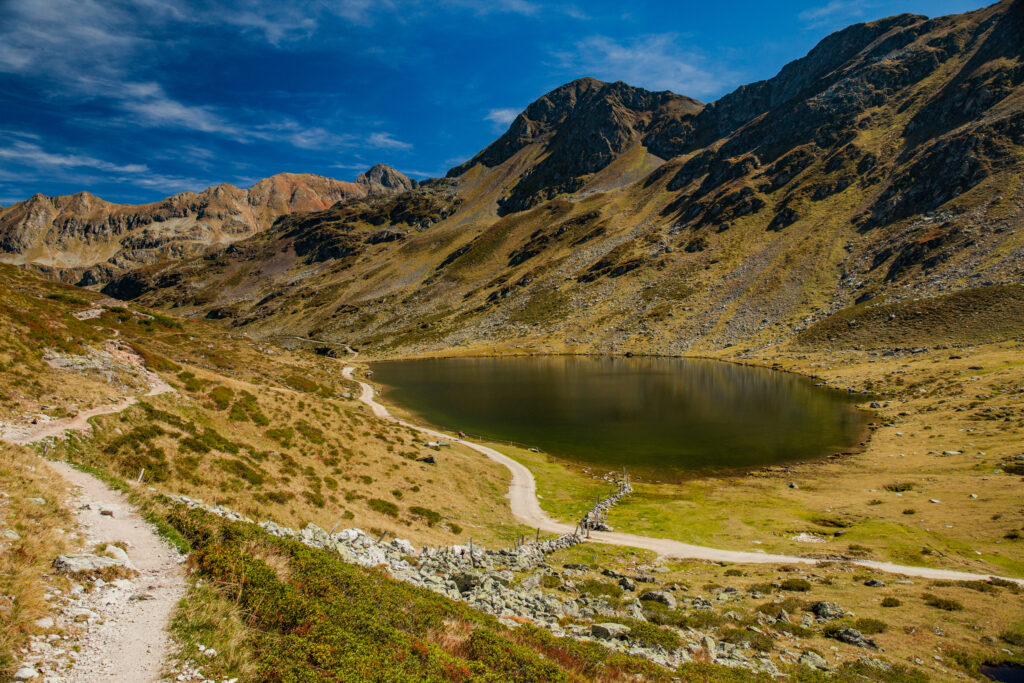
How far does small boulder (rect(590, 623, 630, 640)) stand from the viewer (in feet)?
54.3

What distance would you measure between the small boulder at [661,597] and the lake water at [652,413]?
28460mm

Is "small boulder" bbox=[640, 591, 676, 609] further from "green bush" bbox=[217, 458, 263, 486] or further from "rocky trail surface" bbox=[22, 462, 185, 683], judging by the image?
"green bush" bbox=[217, 458, 263, 486]

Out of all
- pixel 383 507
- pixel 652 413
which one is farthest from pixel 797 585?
pixel 652 413

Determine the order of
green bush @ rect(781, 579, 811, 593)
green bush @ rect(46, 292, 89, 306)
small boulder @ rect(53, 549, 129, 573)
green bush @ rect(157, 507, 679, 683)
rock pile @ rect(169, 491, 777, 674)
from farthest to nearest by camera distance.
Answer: green bush @ rect(46, 292, 89, 306)
green bush @ rect(781, 579, 811, 593)
rock pile @ rect(169, 491, 777, 674)
small boulder @ rect(53, 549, 129, 573)
green bush @ rect(157, 507, 679, 683)

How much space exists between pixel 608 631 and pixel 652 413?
60886 millimetres

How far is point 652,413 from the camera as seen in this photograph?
73938 millimetres

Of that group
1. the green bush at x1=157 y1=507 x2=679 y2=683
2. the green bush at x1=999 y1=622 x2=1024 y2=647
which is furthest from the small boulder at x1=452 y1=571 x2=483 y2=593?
the green bush at x1=999 y1=622 x2=1024 y2=647

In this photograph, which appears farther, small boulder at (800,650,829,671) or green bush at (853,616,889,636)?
green bush at (853,616,889,636)

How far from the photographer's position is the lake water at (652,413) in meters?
56.2

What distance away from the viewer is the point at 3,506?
38.7 ft

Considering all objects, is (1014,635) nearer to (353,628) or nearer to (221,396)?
(353,628)

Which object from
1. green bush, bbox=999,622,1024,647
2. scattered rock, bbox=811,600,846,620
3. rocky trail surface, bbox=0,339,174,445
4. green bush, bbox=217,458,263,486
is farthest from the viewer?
green bush, bbox=217,458,263,486

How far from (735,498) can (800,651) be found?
27552 mm

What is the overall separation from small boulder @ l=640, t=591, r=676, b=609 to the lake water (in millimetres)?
28460
